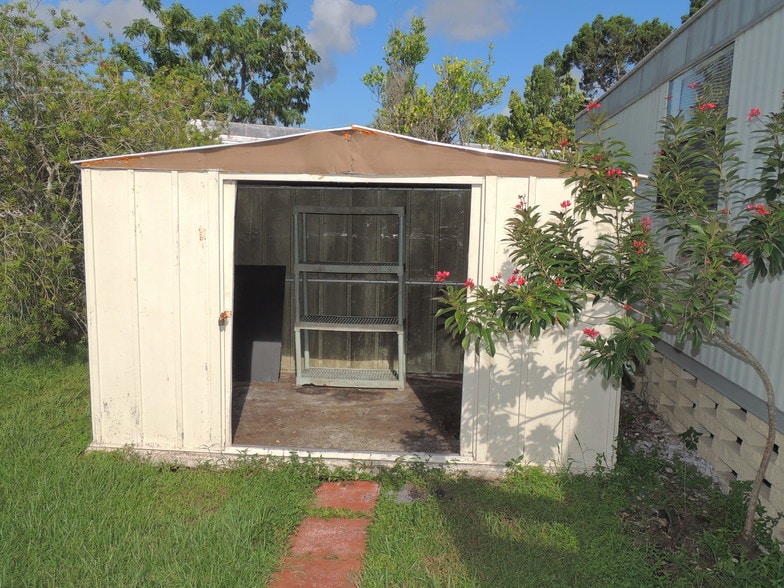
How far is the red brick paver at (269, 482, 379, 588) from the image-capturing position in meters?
2.83

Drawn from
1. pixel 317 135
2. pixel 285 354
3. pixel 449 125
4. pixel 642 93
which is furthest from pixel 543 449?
pixel 449 125

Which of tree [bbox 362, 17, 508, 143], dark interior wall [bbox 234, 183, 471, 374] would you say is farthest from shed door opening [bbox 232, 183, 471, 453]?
tree [bbox 362, 17, 508, 143]

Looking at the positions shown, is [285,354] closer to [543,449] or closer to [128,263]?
[128,263]

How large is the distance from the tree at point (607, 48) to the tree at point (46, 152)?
988 inches

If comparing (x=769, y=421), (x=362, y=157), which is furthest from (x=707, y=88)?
(x=362, y=157)

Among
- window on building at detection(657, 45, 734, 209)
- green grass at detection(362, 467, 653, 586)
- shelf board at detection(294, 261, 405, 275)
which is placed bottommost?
green grass at detection(362, 467, 653, 586)

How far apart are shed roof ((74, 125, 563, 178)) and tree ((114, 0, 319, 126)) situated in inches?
620

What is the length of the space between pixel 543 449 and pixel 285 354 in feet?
11.7

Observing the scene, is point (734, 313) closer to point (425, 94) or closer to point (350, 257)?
point (350, 257)

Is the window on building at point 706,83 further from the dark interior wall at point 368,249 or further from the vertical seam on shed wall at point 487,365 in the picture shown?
the dark interior wall at point 368,249

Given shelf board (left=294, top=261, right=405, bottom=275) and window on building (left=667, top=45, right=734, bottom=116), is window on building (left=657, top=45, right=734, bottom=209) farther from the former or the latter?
shelf board (left=294, top=261, right=405, bottom=275)

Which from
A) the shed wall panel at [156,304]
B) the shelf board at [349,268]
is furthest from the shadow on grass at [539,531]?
the shelf board at [349,268]

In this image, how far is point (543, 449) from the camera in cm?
387

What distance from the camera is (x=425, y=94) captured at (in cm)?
1515
